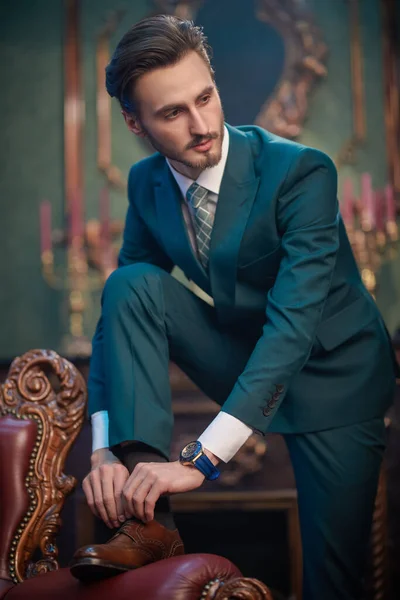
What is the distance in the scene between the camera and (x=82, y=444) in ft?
8.17

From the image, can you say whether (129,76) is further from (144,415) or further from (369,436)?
(369,436)

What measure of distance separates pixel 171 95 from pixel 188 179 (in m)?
0.21

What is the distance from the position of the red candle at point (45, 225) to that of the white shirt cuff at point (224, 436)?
2.50 metres

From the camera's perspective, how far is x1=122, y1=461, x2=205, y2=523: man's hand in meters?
1.33

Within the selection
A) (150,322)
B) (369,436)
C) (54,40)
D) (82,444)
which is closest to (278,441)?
(82,444)

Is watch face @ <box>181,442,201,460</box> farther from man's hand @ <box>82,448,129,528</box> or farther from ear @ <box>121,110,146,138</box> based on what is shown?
ear @ <box>121,110,146,138</box>

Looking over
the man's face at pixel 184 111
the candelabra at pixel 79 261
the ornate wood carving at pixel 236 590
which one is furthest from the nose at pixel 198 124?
the candelabra at pixel 79 261

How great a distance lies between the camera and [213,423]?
1.43 m

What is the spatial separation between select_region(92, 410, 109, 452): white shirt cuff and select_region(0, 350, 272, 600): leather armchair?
14 centimetres

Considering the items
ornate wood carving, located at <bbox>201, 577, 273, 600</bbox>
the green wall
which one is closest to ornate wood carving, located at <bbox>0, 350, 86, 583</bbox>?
ornate wood carving, located at <bbox>201, 577, 273, 600</bbox>

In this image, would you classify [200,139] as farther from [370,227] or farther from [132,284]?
[370,227]

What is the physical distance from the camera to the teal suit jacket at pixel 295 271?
1.60 m

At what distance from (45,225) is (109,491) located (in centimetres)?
260

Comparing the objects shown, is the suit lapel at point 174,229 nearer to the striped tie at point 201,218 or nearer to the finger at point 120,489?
the striped tie at point 201,218
